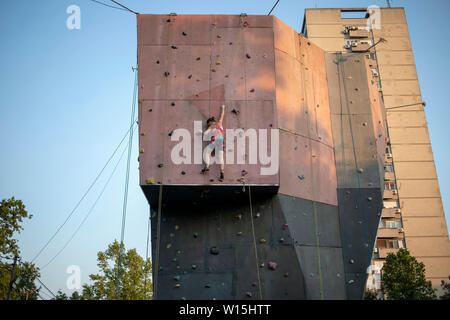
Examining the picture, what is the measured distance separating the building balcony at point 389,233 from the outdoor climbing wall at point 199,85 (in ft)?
75.4

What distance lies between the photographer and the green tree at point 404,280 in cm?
1961

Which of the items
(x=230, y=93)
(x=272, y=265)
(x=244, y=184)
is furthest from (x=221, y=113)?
(x=272, y=265)

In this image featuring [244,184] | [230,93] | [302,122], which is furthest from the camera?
[302,122]

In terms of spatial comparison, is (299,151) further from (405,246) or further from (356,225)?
(405,246)

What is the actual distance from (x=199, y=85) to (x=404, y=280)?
17627 mm

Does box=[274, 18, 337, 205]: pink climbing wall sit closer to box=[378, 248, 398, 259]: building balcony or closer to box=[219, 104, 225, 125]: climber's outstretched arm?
box=[219, 104, 225, 125]: climber's outstretched arm

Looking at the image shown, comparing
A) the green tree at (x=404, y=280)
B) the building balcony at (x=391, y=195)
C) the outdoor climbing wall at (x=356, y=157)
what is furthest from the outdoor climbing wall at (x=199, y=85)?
the building balcony at (x=391, y=195)

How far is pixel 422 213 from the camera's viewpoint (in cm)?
2797

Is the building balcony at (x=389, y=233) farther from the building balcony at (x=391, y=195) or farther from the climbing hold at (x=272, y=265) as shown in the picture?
the climbing hold at (x=272, y=265)

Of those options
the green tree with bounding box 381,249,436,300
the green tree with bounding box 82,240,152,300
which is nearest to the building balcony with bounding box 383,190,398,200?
the green tree with bounding box 381,249,436,300

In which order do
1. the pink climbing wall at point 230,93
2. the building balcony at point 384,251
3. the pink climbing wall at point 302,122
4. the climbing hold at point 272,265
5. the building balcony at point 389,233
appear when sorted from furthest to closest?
the building balcony at point 389,233 → the building balcony at point 384,251 → the pink climbing wall at point 302,122 → the pink climbing wall at point 230,93 → the climbing hold at point 272,265

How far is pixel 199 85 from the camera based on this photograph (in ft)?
25.4

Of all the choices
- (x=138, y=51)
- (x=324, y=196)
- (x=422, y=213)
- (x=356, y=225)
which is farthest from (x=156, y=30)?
(x=422, y=213)

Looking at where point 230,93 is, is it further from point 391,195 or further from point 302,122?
point 391,195
